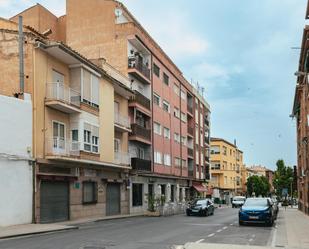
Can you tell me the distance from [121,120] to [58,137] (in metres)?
11.2

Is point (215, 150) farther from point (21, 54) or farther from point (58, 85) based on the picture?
point (21, 54)

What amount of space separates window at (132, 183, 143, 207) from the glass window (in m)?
9.45

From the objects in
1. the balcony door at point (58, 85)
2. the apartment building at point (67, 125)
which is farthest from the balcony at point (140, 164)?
the balcony door at point (58, 85)

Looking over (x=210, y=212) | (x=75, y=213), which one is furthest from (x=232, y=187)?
(x=75, y=213)

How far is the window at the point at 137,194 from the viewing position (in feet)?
142

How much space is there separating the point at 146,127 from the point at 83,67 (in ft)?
57.8

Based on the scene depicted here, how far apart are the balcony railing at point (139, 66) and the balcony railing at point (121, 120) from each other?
5397mm

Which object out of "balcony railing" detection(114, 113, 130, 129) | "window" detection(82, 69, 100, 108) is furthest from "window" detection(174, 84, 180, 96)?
"window" detection(82, 69, 100, 108)

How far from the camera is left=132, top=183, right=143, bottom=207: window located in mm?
43188

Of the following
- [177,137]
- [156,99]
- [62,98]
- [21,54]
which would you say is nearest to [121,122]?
[62,98]

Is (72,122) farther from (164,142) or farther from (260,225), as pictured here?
(164,142)

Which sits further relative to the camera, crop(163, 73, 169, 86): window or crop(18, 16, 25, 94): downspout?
crop(163, 73, 169, 86): window

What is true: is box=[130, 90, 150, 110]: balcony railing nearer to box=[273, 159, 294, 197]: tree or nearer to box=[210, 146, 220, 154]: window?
box=[273, 159, 294, 197]: tree

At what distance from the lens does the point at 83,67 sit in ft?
103
